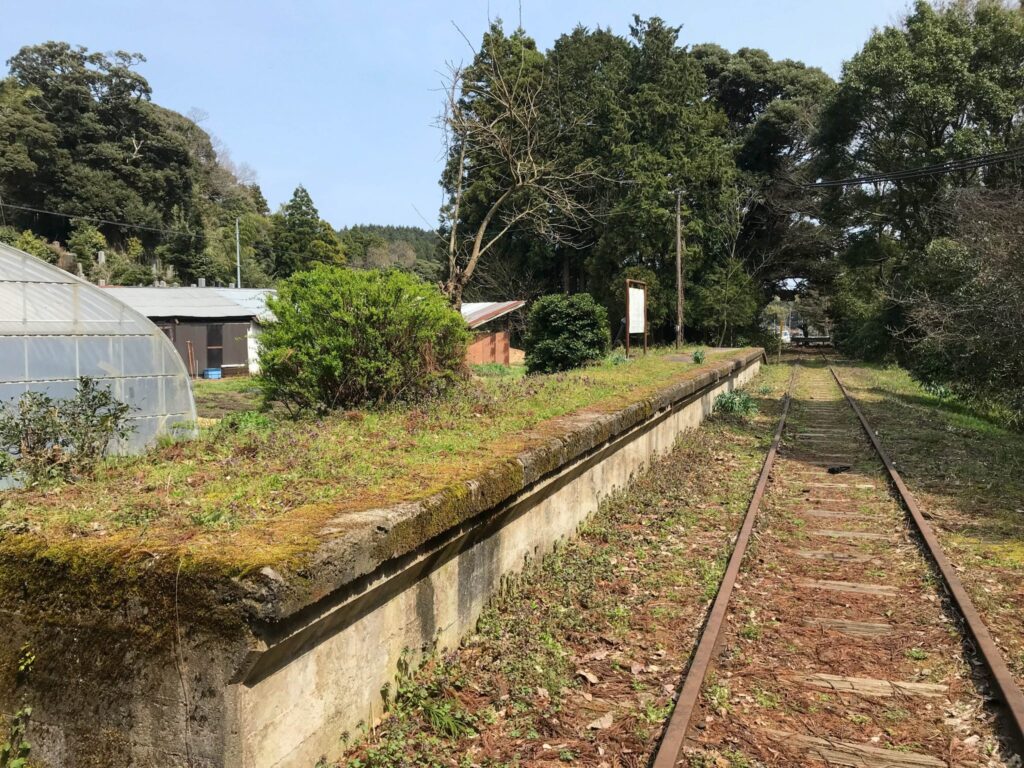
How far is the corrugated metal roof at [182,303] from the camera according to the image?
105ft

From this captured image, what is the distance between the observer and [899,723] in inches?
143

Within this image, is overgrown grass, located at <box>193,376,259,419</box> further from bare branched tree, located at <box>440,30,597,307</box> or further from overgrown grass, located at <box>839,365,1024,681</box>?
overgrown grass, located at <box>839,365,1024,681</box>

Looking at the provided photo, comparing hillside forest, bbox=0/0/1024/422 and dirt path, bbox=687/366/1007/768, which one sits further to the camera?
hillside forest, bbox=0/0/1024/422

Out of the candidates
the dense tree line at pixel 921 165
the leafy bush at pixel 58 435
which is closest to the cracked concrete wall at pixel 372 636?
the leafy bush at pixel 58 435

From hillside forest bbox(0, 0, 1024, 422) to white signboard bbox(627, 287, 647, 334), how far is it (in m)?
2.41

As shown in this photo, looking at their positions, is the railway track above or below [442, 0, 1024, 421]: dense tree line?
below

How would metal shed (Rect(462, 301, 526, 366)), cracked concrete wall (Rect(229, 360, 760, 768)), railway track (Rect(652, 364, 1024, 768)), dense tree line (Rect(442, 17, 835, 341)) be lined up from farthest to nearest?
dense tree line (Rect(442, 17, 835, 341)) < metal shed (Rect(462, 301, 526, 366)) < railway track (Rect(652, 364, 1024, 768)) < cracked concrete wall (Rect(229, 360, 760, 768))

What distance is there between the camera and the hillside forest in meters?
16.7

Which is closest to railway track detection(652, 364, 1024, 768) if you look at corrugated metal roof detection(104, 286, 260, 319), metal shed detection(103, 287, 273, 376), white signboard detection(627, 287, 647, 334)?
white signboard detection(627, 287, 647, 334)

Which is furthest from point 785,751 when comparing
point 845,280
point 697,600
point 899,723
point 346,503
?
point 845,280

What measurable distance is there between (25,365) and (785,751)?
10.5 meters

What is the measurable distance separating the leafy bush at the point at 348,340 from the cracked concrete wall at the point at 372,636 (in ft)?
8.03

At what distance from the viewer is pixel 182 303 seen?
33312 millimetres

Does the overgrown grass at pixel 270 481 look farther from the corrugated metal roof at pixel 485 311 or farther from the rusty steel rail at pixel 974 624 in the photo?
the corrugated metal roof at pixel 485 311
